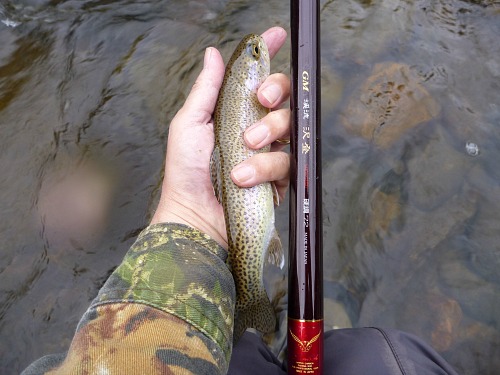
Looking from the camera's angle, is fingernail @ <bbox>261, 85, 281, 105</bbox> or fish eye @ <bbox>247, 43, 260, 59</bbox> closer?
fingernail @ <bbox>261, 85, 281, 105</bbox>

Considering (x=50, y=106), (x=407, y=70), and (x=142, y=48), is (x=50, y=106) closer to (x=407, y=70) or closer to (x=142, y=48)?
(x=142, y=48)

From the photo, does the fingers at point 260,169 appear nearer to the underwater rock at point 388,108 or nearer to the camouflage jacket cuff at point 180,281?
the camouflage jacket cuff at point 180,281

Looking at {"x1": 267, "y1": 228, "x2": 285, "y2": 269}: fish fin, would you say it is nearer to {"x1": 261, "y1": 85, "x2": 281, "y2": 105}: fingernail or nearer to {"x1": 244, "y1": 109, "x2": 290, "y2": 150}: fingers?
{"x1": 244, "y1": 109, "x2": 290, "y2": 150}: fingers

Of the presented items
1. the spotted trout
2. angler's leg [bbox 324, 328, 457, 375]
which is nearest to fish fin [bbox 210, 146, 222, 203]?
the spotted trout

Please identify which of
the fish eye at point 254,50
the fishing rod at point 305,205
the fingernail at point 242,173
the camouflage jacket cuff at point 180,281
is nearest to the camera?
the camouflage jacket cuff at point 180,281

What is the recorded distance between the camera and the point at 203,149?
9.59ft

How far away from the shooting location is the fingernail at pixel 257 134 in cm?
277

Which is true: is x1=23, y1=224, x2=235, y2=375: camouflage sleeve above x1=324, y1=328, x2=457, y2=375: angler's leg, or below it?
above

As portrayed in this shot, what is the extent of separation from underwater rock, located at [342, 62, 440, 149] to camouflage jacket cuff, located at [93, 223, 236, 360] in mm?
2409

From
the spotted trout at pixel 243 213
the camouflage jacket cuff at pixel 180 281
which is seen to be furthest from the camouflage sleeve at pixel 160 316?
the spotted trout at pixel 243 213

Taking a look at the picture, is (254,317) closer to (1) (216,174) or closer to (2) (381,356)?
(2) (381,356)

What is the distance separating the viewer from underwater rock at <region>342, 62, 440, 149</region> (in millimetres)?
4457

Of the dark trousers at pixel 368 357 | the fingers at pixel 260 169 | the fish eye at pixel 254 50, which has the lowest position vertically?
the dark trousers at pixel 368 357

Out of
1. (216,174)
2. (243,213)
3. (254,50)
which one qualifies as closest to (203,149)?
(216,174)
